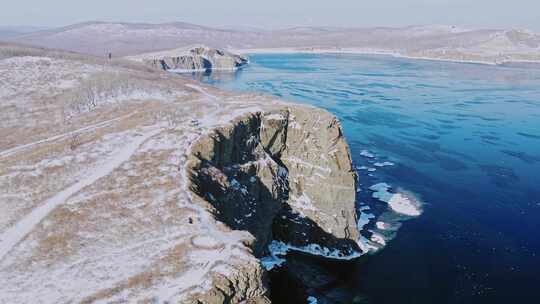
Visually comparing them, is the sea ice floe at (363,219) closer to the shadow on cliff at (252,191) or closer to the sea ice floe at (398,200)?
the sea ice floe at (398,200)

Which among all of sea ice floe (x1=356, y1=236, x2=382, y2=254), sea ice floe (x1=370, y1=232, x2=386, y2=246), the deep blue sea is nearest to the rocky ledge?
sea ice floe (x1=356, y1=236, x2=382, y2=254)

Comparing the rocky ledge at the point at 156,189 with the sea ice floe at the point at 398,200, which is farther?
the sea ice floe at the point at 398,200

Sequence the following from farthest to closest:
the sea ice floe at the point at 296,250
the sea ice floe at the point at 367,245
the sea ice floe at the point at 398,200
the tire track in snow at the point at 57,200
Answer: the sea ice floe at the point at 398,200 < the sea ice floe at the point at 367,245 < the sea ice floe at the point at 296,250 < the tire track in snow at the point at 57,200

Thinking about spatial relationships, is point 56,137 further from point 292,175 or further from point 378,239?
point 378,239

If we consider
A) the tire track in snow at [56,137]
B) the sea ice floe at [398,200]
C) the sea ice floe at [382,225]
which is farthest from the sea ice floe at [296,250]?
the tire track in snow at [56,137]

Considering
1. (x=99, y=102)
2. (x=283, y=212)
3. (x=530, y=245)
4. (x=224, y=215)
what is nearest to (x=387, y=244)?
(x=283, y=212)

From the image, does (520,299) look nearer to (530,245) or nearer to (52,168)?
(530,245)
